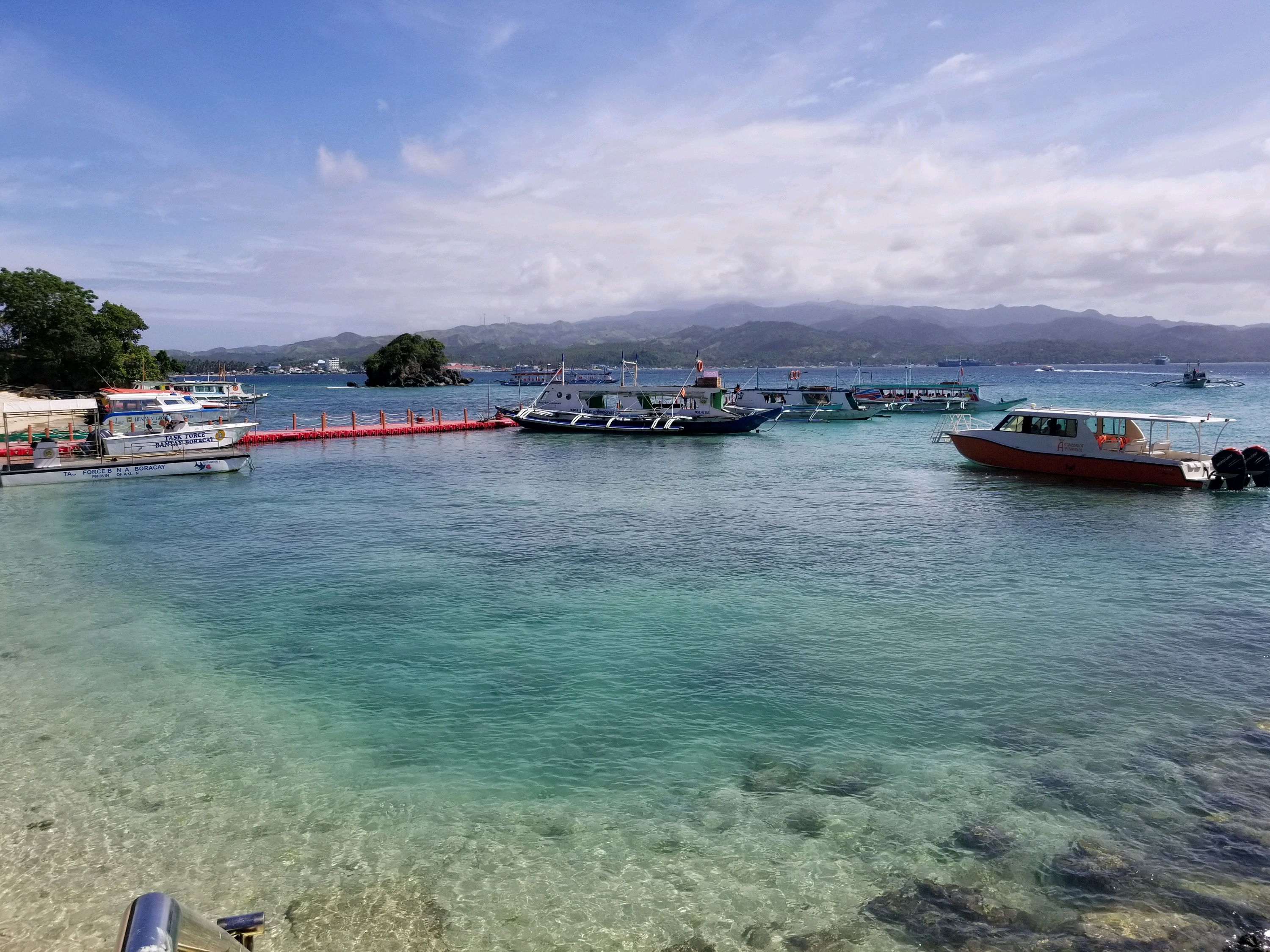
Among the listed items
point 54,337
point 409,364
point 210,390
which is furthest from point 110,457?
point 409,364

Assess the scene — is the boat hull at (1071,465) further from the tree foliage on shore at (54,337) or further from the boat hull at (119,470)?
the tree foliage on shore at (54,337)

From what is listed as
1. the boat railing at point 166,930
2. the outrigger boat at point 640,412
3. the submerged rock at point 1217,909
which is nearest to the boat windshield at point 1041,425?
the outrigger boat at point 640,412

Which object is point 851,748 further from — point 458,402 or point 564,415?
point 458,402

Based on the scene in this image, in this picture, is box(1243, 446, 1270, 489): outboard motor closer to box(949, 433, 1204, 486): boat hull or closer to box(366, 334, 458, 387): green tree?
box(949, 433, 1204, 486): boat hull

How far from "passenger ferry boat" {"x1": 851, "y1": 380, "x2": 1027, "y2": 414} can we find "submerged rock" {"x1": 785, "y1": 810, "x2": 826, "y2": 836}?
6989 cm

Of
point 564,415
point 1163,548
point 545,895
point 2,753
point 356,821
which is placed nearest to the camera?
point 545,895

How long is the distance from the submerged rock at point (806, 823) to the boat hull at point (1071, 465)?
30.0 metres

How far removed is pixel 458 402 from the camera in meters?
114

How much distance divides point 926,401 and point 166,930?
83.5 metres

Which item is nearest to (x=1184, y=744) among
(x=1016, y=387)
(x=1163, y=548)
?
(x=1163, y=548)

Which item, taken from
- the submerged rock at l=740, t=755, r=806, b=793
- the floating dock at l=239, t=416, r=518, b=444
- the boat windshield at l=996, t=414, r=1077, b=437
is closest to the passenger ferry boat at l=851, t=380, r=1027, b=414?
the floating dock at l=239, t=416, r=518, b=444

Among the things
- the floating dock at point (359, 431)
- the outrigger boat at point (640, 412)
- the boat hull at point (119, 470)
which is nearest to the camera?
the boat hull at point (119, 470)

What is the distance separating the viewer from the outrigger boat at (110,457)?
34.4m

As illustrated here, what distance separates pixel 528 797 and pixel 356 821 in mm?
1928
